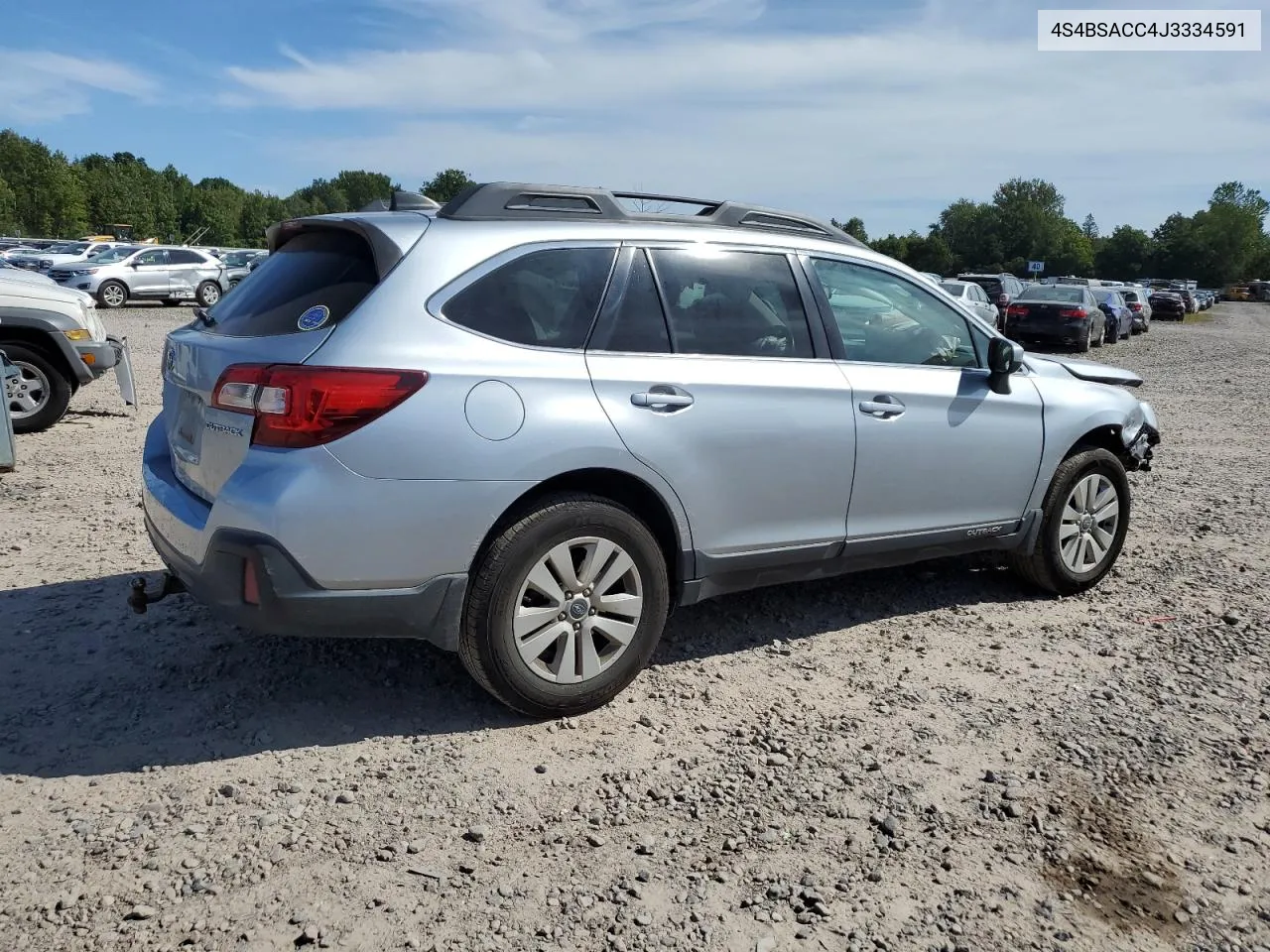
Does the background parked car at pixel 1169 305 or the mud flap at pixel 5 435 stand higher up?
the background parked car at pixel 1169 305

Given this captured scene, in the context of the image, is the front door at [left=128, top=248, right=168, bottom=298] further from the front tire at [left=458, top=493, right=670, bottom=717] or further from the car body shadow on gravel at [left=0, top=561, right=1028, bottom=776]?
the front tire at [left=458, top=493, right=670, bottom=717]

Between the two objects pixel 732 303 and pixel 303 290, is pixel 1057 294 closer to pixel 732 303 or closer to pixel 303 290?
pixel 732 303

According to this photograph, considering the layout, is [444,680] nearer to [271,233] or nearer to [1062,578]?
[271,233]

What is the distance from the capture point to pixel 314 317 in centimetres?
339

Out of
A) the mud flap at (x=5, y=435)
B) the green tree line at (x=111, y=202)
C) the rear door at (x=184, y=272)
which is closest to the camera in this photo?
the mud flap at (x=5, y=435)

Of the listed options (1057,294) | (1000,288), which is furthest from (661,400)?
(1000,288)

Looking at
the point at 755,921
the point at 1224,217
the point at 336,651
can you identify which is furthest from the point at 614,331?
the point at 1224,217

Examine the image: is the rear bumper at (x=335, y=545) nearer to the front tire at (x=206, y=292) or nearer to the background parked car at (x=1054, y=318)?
the background parked car at (x=1054, y=318)

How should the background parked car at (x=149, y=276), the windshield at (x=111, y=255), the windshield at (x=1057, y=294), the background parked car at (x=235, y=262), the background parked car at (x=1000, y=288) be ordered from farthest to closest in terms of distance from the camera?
the background parked car at (x=235, y=262)
the windshield at (x=111, y=255)
the background parked car at (x=149, y=276)
the background parked car at (x=1000, y=288)
the windshield at (x=1057, y=294)

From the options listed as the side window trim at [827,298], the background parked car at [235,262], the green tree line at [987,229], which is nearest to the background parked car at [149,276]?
the background parked car at [235,262]

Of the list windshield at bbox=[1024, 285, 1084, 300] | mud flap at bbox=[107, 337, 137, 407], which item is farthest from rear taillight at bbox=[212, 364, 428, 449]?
windshield at bbox=[1024, 285, 1084, 300]

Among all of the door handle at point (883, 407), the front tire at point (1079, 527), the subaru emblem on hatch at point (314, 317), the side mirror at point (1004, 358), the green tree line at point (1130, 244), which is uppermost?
the green tree line at point (1130, 244)

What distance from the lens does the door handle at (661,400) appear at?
145 inches

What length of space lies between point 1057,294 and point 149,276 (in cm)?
2318
